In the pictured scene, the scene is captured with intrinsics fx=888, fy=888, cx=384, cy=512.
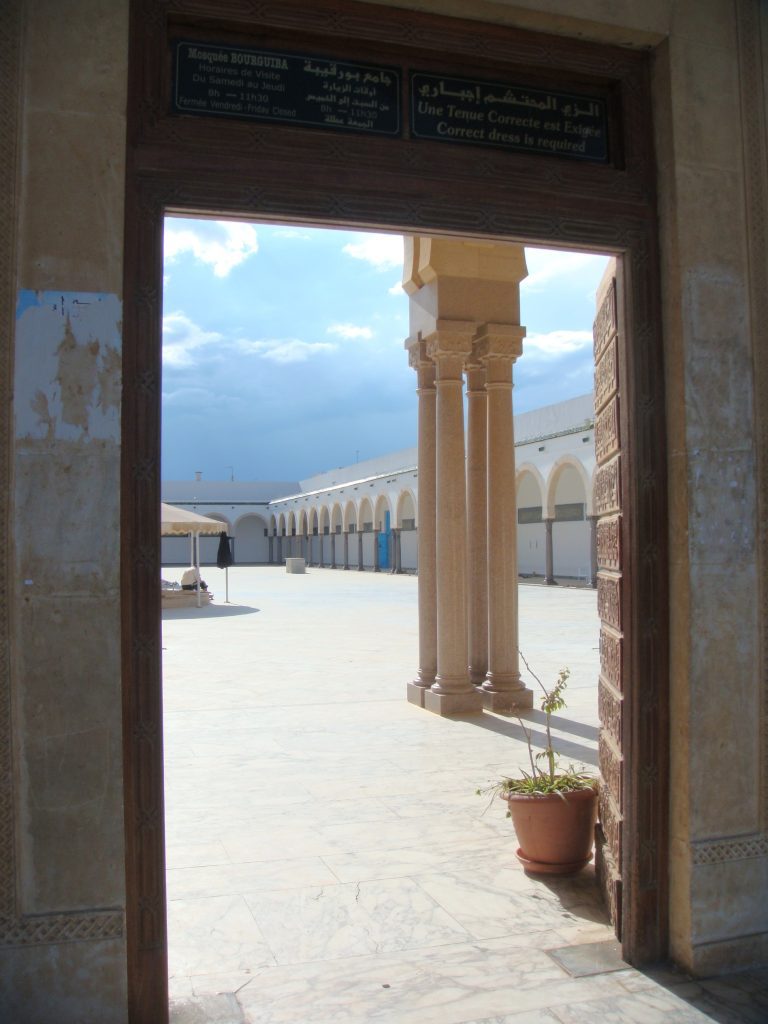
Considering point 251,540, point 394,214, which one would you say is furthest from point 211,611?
point 251,540

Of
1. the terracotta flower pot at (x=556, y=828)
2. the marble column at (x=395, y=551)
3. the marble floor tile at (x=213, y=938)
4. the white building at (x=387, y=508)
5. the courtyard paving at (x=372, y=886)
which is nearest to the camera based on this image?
the courtyard paving at (x=372, y=886)

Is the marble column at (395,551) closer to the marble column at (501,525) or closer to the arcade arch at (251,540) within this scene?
the arcade arch at (251,540)

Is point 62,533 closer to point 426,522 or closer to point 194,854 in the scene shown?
point 194,854

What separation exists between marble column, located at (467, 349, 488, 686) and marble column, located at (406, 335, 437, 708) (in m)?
0.37

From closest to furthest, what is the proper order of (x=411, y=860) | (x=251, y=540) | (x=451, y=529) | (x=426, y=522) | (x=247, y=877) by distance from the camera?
(x=247, y=877) → (x=411, y=860) → (x=451, y=529) → (x=426, y=522) → (x=251, y=540)

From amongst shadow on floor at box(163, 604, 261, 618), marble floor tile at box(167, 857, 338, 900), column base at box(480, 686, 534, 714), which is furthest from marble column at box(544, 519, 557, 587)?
marble floor tile at box(167, 857, 338, 900)

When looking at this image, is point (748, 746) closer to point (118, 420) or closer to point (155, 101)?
point (118, 420)

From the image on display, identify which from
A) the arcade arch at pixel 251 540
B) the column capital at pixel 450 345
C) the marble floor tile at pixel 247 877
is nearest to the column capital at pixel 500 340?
the column capital at pixel 450 345

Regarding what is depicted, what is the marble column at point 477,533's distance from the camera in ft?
26.8

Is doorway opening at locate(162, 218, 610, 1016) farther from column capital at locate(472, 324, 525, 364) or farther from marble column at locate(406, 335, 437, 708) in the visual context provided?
column capital at locate(472, 324, 525, 364)

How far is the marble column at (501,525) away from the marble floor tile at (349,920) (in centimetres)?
403

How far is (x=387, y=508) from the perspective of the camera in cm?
3919

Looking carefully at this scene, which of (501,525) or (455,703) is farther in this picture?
(501,525)

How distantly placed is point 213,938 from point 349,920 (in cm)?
52
